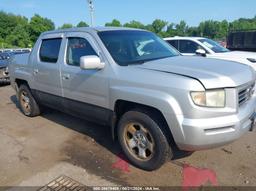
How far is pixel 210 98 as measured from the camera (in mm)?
3119

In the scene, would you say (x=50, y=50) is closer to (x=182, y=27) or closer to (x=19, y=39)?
(x=19, y=39)

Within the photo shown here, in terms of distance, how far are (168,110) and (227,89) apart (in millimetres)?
693

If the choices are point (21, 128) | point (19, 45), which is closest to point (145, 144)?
point (21, 128)

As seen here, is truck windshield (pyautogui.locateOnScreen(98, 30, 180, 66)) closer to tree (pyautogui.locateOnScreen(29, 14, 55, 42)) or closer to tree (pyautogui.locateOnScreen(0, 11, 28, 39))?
tree (pyautogui.locateOnScreen(29, 14, 55, 42))

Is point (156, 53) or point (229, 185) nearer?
point (229, 185)

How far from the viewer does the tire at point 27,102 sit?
6.16 meters

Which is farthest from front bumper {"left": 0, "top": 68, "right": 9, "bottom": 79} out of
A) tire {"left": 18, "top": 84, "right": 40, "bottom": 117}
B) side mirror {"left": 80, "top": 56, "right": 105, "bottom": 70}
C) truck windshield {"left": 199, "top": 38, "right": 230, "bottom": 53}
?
side mirror {"left": 80, "top": 56, "right": 105, "bottom": 70}

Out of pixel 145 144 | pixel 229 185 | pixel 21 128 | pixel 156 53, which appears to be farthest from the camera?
pixel 21 128

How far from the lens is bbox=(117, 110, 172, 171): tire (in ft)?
11.4

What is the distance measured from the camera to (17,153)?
4.53m

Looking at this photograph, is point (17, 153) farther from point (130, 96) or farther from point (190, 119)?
point (190, 119)

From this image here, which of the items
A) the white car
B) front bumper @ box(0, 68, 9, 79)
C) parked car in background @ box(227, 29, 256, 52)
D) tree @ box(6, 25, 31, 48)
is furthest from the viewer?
tree @ box(6, 25, 31, 48)

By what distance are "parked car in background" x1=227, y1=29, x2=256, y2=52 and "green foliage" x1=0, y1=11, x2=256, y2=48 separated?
66081 mm

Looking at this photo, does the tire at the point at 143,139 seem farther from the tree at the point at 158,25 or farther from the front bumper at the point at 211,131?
the tree at the point at 158,25
